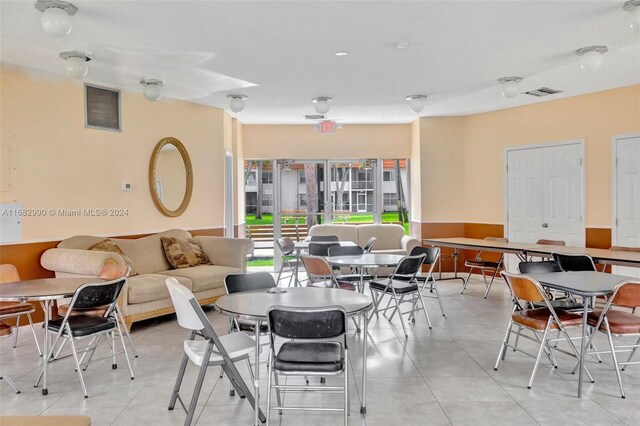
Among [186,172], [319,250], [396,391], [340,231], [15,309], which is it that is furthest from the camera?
[340,231]

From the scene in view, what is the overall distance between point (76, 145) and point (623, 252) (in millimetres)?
6667

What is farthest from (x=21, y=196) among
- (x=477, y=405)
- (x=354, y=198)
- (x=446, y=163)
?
(x=446, y=163)

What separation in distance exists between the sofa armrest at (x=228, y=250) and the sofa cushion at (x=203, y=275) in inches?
7.8

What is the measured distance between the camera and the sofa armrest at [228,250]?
6.71 meters

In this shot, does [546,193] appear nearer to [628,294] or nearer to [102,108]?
[628,294]

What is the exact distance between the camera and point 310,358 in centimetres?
293

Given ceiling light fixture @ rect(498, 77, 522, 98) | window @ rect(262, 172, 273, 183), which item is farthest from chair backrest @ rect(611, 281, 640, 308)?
window @ rect(262, 172, 273, 183)

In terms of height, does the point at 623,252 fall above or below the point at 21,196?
below

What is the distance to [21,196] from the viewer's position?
5.52m

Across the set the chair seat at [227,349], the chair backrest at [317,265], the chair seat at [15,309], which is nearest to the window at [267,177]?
the chair backrest at [317,265]

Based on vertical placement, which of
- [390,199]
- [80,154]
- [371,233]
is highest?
[80,154]

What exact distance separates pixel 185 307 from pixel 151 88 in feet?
12.5

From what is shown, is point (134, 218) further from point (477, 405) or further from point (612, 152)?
point (612, 152)

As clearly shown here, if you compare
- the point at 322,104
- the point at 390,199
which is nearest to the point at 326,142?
the point at 390,199
